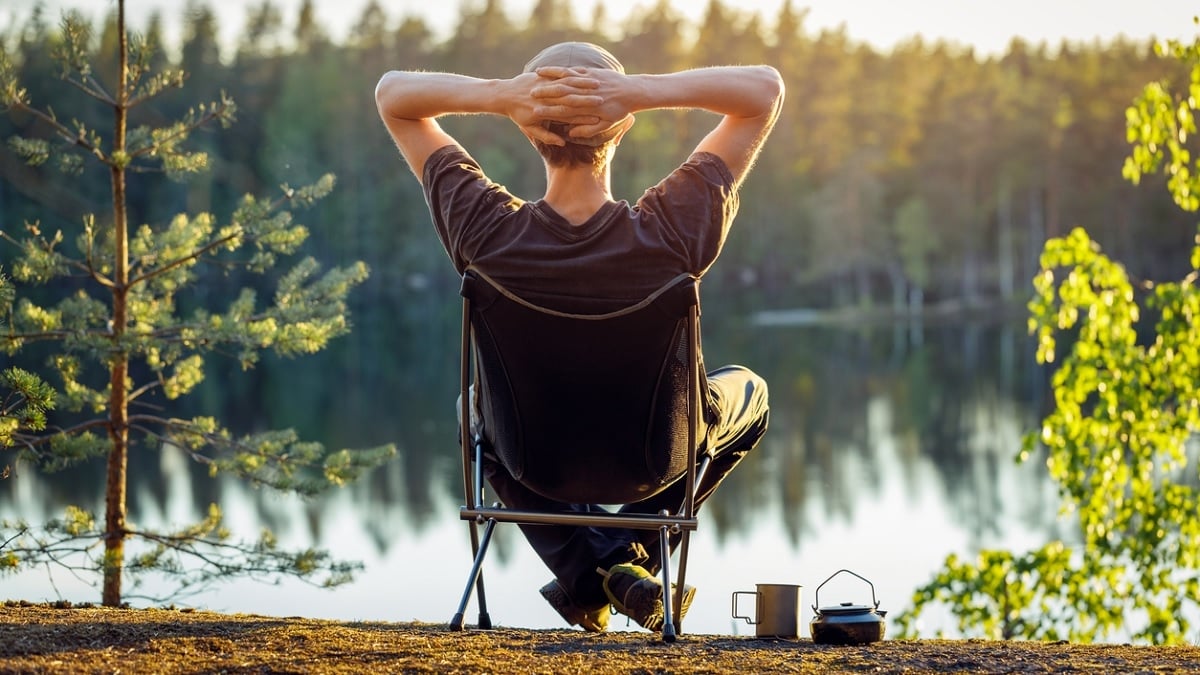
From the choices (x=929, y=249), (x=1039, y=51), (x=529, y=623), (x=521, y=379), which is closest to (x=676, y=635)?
(x=521, y=379)

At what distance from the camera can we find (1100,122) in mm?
44375

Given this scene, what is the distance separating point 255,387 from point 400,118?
24464mm

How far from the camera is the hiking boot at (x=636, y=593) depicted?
3111 mm

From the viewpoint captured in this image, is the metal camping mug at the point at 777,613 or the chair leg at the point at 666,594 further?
the metal camping mug at the point at 777,613

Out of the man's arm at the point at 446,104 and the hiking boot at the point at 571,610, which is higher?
the man's arm at the point at 446,104

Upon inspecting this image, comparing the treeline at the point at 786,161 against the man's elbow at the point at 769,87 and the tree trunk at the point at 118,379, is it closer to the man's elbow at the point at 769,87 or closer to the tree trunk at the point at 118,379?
the tree trunk at the point at 118,379

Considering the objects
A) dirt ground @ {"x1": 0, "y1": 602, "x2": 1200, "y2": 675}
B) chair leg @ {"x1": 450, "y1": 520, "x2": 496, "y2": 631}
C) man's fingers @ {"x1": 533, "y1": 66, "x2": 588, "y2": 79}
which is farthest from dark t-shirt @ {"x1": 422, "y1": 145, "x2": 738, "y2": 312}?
dirt ground @ {"x1": 0, "y1": 602, "x2": 1200, "y2": 675}

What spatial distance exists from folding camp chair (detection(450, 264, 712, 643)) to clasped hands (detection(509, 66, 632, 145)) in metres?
0.34

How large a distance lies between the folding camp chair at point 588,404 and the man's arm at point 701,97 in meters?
0.32

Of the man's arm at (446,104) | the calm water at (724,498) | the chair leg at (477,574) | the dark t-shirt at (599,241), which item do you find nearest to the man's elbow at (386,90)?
the man's arm at (446,104)

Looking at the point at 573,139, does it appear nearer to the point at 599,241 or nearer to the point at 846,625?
the point at 599,241

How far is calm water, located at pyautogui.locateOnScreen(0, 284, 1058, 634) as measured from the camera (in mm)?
9656

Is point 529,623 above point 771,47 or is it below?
below

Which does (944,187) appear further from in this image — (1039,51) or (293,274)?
(293,274)
